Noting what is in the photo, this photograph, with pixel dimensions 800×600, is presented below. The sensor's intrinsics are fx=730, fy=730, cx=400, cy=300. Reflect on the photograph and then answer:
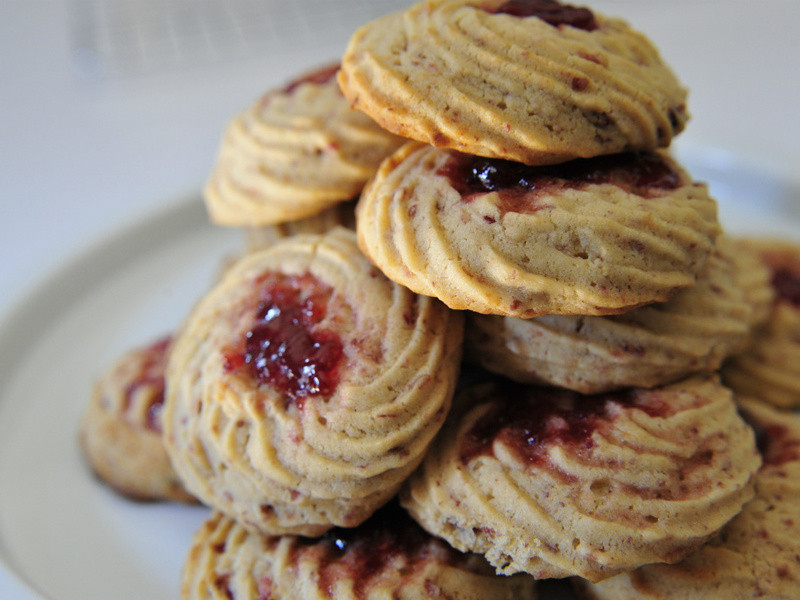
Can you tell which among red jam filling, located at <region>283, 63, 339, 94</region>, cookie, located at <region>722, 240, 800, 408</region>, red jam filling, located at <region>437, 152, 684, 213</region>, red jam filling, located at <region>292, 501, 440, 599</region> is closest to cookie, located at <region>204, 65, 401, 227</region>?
red jam filling, located at <region>283, 63, 339, 94</region>

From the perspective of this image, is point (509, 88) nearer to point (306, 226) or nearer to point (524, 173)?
point (524, 173)

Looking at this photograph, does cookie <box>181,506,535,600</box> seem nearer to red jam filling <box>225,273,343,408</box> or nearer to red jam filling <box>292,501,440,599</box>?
red jam filling <box>292,501,440,599</box>

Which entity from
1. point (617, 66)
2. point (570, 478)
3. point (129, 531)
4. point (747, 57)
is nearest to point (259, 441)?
point (570, 478)

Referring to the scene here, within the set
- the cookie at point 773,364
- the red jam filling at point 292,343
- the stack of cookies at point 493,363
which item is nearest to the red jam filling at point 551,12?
the stack of cookies at point 493,363

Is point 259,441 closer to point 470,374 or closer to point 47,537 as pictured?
point 470,374

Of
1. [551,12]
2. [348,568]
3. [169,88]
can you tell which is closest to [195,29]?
[169,88]

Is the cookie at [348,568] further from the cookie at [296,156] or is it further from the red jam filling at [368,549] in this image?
the cookie at [296,156]
